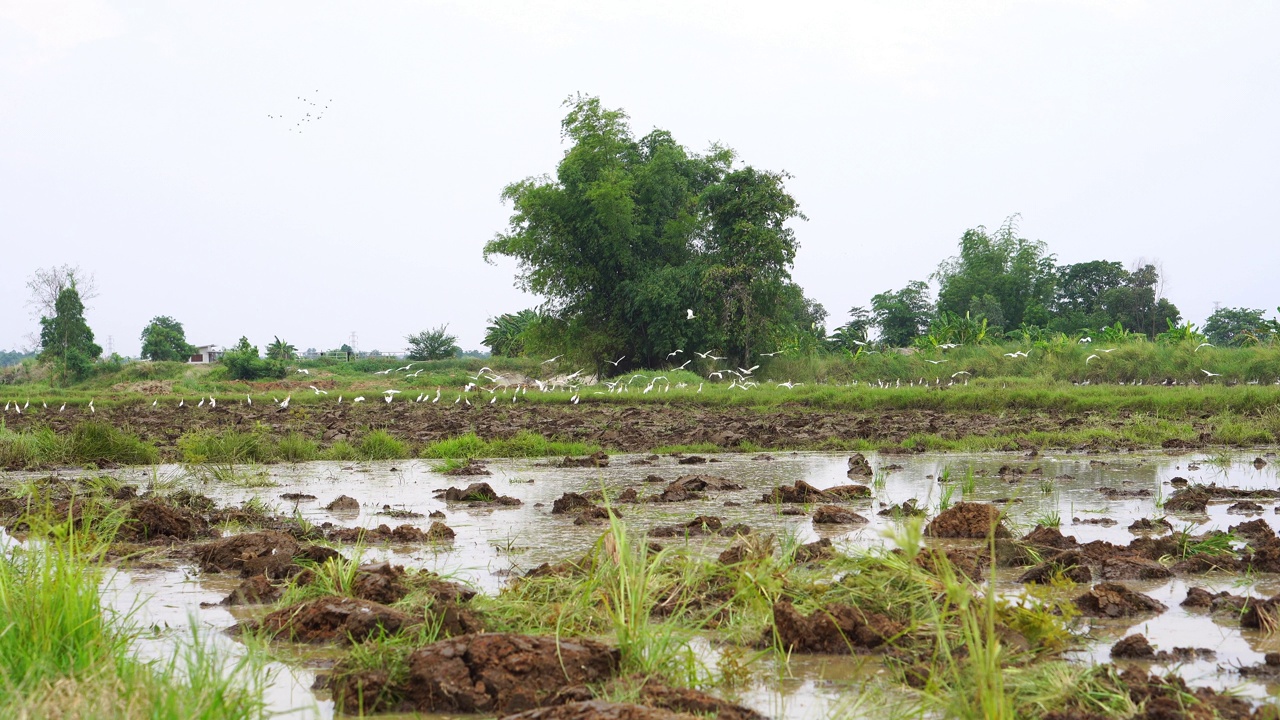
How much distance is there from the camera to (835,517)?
19.2 ft

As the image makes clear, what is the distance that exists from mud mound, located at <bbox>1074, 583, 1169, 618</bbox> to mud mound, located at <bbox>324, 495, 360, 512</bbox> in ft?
15.0

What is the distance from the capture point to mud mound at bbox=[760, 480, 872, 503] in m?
6.85

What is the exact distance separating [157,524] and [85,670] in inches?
124

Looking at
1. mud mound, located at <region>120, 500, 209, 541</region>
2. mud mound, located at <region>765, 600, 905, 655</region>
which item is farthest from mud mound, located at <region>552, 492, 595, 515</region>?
mud mound, located at <region>765, 600, 905, 655</region>

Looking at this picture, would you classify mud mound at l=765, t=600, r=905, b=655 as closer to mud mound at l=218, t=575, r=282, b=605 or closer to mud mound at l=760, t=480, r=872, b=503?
mud mound at l=218, t=575, r=282, b=605

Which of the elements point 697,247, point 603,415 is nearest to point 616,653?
point 603,415

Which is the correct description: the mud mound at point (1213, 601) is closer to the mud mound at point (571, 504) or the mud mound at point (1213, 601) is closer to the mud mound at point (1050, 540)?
the mud mound at point (1050, 540)

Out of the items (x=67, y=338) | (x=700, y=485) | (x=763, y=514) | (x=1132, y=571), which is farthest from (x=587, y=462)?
(x=67, y=338)

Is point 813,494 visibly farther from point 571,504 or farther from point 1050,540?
point 1050,540

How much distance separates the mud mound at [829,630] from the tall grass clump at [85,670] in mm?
1614

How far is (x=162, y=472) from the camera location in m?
9.36

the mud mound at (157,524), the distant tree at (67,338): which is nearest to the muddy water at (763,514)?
the mud mound at (157,524)

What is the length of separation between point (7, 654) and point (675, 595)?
2032mm

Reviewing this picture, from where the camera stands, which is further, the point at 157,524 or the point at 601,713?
the point at 157,524
